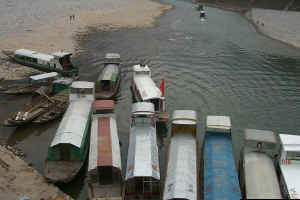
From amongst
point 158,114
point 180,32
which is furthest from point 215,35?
point 158,114

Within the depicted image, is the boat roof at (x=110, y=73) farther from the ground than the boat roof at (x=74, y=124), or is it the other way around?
the boat roof at (x=110, y=73)

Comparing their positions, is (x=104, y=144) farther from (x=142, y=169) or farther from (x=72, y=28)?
(x=72, y=28)

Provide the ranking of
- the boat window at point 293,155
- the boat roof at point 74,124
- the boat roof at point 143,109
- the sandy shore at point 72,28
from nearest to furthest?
the boat window at point 293,155 → the boat roof at point 74,124 → the boat roof at point 143,109 → the sandy shore at point 72,28

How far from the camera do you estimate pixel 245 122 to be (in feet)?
120

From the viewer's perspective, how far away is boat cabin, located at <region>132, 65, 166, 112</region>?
3421 centimetres

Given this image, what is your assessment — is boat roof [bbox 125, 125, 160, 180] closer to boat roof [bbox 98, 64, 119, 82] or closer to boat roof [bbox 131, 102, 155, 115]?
boat roof [bbox 131, 102, 155, 115]

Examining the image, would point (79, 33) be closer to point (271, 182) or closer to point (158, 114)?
point (158, 114)

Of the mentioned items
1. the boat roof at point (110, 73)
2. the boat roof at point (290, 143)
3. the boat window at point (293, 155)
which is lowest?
the boat window at point (293, 155)

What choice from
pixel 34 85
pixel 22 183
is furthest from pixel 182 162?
pixel 34 85

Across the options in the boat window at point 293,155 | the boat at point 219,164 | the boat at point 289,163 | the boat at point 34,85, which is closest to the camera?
the boat at point 219,164

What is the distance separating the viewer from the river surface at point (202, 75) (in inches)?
1330

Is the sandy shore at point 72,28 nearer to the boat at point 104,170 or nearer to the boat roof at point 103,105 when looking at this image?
the boat roof at point 103,105

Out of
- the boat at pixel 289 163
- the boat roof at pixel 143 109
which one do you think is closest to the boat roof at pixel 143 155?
the boat roof at pixel 143 109

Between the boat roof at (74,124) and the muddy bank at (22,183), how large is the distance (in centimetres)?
312
